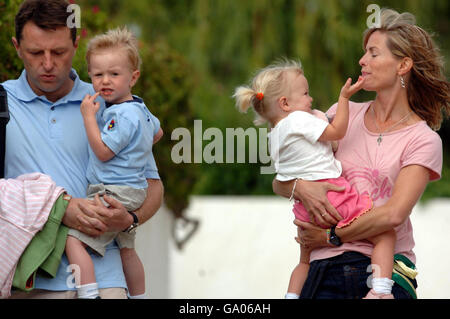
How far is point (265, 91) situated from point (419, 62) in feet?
2.06

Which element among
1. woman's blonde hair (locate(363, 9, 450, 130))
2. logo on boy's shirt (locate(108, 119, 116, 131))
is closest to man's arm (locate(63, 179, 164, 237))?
logo on boy's shirt (locate(108, 119, 116, 131))

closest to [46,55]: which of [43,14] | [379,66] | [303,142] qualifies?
[43,14]

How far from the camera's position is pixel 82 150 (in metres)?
3.15

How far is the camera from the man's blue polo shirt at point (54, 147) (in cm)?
308

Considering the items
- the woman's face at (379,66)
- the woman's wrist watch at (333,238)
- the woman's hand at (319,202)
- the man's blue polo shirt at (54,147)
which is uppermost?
the woman's face at (379,66)

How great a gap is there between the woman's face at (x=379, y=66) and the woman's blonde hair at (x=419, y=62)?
25 mm

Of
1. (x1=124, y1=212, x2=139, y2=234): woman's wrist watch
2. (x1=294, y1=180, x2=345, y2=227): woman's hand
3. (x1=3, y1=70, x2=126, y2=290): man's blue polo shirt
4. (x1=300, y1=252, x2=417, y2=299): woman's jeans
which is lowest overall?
(x1=300, y1=252, x2=417, y2=299): woman's jeans

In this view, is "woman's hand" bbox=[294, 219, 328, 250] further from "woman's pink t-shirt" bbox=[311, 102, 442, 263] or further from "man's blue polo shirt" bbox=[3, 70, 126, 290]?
"man's blue polo shirt" bbox=[3, 70, 126, 290]

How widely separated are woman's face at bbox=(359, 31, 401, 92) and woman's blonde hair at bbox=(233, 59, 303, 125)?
0.30m

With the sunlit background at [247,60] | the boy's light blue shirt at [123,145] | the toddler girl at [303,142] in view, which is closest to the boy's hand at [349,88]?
the toddler girl at [303,142]

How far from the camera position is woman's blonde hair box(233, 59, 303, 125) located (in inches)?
130

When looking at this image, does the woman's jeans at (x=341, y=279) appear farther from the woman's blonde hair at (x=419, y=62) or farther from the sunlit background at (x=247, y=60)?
the sunlit background at (x=247, y=60)
